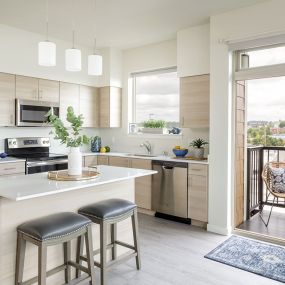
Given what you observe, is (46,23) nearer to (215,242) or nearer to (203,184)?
(203,184)

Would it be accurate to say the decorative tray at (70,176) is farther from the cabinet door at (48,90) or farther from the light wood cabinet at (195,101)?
the cabinet door at (48,90)

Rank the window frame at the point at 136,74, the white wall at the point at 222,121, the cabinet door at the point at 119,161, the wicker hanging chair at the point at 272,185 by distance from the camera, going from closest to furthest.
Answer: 1. the white wall at the point at 222,121
2. the wicker hanging chair at the point at 272,185
3. the cabinet door at the point at 119,161
4. the window frame at the point at 136,74

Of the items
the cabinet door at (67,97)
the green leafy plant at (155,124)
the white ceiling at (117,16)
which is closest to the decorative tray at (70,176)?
the white ceiling at (117,16)

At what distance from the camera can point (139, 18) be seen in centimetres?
409

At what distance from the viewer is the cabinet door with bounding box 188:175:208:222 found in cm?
405

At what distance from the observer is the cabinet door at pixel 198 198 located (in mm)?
4051

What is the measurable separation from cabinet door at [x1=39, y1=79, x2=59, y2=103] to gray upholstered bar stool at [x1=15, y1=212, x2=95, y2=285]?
296 cm

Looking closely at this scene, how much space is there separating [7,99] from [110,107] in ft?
5.92

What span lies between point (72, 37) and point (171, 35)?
1.66m

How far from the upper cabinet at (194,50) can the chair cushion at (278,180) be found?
1.77 meters

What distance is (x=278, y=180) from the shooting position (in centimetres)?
426

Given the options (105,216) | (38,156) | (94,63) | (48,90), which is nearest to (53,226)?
(105,216)

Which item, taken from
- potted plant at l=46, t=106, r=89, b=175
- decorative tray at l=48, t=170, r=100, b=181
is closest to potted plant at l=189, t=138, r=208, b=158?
decorative tray at l=48, t=170, r=100, b=181

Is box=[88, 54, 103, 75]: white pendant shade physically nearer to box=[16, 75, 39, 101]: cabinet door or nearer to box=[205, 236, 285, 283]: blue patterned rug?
box=[16, 75, 39, 101]: cabinet door
